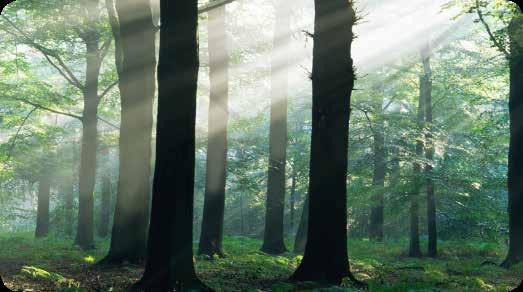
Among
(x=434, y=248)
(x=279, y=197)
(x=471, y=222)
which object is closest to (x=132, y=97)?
(x=279, y=197)

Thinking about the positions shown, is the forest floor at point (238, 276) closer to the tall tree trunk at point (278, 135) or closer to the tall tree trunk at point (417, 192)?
the tall tree trunk at point (417, 192)

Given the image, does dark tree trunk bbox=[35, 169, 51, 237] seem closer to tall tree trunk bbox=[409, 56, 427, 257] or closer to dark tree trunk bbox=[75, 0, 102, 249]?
dark tree trunk bbox=[75, 0, 102, 249]

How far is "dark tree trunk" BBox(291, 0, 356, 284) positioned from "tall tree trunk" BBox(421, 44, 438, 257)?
9.46m

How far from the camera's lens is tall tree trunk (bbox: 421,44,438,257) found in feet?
60.1

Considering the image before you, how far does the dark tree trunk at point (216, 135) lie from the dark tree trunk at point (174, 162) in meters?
6.70

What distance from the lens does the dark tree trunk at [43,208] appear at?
92.6 ft

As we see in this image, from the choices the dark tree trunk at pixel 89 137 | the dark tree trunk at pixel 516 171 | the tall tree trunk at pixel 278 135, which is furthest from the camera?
the dark tree trunk at pixel 89 137

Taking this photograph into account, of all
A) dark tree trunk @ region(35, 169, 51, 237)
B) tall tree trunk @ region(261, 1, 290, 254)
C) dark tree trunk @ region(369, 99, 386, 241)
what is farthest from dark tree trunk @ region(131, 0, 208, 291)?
dark tree trunk @ region(35, 169, 51, 237)

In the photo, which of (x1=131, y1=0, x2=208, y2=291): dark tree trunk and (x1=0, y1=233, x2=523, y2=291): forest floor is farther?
(x1=0, y1=233, x2=523, y2=291): forest floor

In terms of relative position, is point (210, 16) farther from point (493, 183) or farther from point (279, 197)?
point (493, 183)

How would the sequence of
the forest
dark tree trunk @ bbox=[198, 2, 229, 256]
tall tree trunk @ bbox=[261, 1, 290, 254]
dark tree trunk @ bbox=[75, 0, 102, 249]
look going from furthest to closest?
dark tree trunk @ bbox=[75, 0, 102, 249] → tall tree trunk @ bbox=[261, 1, 290, 254] → dark tree trunk @ bbox=[198, 2, 229, 256] → the forest

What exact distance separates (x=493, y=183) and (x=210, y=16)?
34.7ft

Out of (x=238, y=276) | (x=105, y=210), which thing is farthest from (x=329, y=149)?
(x=105, y=210)

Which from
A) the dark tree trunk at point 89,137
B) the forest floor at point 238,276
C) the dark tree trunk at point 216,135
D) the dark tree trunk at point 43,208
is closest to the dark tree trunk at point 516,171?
the forest floor at point 238,276
